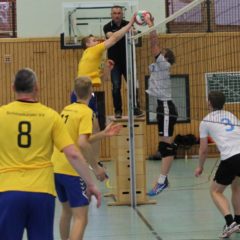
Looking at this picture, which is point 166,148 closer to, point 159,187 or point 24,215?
point 159,187

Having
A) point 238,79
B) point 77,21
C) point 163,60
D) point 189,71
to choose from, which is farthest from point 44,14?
point 163,60

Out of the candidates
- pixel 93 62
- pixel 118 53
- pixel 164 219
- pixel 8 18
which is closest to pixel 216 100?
pixel 164 219

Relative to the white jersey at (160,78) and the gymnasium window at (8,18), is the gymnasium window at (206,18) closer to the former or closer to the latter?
the gymnasium window at (8,18)

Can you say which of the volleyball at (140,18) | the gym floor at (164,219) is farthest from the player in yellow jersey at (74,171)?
the volleyball at (140,18)

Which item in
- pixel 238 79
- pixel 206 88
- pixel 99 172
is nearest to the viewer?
pixel 99 172

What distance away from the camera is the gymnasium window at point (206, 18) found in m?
15.8

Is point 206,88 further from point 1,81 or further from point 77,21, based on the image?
point 1,81

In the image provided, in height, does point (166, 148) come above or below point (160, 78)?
below

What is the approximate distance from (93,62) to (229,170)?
9.30 feet

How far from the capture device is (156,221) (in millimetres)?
7176

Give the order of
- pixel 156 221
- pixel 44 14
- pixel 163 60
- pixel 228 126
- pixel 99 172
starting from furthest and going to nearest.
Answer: pixel 44 14 → pixel 163 60 → pixel 156 221 → pixel 228 126 → pixel 99 172

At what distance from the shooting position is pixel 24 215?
375cm

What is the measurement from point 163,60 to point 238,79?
651cm

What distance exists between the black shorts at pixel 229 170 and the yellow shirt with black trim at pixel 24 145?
109 inches
